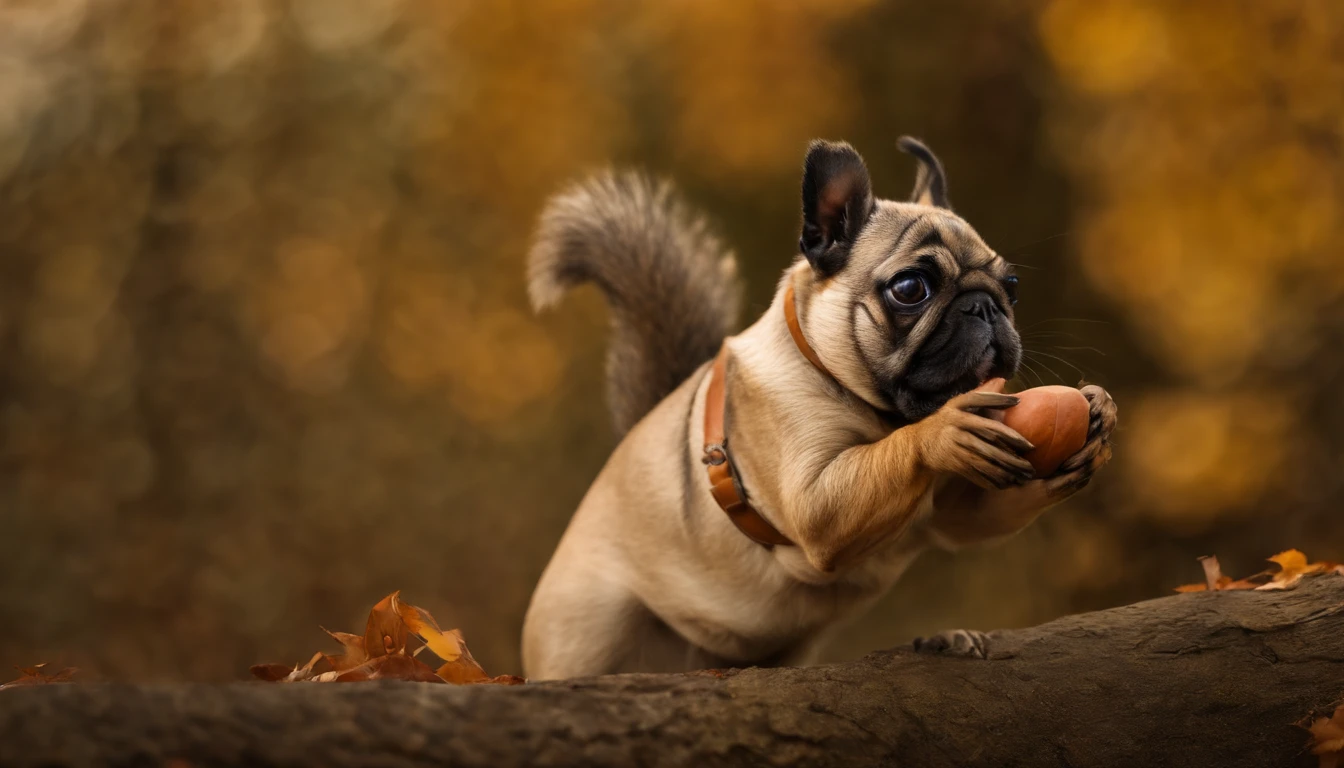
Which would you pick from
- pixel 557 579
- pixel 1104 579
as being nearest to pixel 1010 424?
pixel 557 579

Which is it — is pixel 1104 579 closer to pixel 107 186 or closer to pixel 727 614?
pixel 727 614

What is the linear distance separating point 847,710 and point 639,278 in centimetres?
205

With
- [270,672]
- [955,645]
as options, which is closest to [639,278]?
[955,645]

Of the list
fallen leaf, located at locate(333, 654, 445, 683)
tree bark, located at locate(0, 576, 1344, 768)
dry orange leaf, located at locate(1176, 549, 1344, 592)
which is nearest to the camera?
tree bark, located at locate(0, 576, 1344, 768)

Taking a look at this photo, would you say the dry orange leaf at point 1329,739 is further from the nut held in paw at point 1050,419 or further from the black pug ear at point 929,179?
the black pug ear at point 929,179

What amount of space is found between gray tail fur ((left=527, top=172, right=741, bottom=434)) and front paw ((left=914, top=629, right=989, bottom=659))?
1628 millimetres

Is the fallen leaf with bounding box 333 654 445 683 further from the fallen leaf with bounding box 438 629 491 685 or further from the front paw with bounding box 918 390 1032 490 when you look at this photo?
the front paw with bounding box 918 390 1032 490

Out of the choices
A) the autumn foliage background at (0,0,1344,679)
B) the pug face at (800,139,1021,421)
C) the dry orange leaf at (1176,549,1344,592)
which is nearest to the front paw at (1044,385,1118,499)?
the pug face at (800,139,1021,421)

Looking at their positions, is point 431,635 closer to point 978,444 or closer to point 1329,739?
point 978,444

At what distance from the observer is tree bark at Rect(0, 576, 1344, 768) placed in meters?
1.54

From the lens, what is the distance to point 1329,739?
2.34m

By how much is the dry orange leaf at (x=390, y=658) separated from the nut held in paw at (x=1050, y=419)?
1141 millimetres

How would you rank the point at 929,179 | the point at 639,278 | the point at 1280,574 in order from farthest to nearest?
the point at 639,278 → the point at 929,179 → the point at 1280,574

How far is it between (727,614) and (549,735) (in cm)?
132
